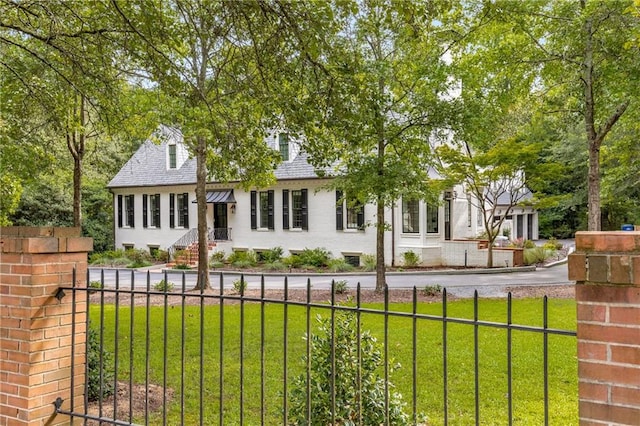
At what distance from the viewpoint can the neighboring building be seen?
23.0 m

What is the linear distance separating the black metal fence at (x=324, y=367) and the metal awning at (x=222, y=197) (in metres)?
16.3

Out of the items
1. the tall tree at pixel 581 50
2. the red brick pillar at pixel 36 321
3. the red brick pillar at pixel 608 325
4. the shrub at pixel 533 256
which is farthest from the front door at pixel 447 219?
the red brick pillar at pixel 608 325

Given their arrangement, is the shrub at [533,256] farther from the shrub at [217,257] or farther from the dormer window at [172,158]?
the dormer window at [172,158]

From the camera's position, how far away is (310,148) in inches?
245

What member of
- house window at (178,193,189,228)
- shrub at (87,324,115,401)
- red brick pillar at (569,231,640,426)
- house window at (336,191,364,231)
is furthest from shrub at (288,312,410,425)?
house window at (178,193,189,228)

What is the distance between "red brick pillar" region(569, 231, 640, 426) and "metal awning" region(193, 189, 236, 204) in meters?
25.8

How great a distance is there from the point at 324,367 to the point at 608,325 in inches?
78.4

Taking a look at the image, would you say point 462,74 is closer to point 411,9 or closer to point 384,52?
point 384,52

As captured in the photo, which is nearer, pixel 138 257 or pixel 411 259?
pixel 411 259

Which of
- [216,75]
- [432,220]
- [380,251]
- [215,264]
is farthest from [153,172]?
[216,75]

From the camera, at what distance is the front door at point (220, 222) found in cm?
2794

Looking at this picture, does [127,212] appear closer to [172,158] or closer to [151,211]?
[151,211]

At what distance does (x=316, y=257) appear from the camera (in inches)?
931

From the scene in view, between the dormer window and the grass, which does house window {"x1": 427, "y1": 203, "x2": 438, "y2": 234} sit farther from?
the dormer window
